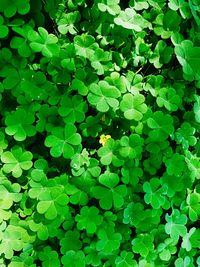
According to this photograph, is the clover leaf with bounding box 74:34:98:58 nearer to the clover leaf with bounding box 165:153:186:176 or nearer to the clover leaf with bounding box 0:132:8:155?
the clover leaf with bounding box 0:132:8:155

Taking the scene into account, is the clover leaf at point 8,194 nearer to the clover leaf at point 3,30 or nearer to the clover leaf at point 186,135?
the clover leaf at point 3,30

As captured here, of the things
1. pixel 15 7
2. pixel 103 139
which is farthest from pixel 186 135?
pixel 15 7

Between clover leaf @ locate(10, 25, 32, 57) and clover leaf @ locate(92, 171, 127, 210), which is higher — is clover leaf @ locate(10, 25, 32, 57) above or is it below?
above

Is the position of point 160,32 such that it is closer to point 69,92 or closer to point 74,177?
point 69,92

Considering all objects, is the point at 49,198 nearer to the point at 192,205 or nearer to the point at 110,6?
the point at 192,205

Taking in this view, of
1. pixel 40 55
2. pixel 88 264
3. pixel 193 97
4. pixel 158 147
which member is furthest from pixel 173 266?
pixel 40 55

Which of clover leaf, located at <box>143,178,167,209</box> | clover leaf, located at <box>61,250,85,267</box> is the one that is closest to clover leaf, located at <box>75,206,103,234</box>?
clover leaf, located at <box>61,250,85,267</box>
